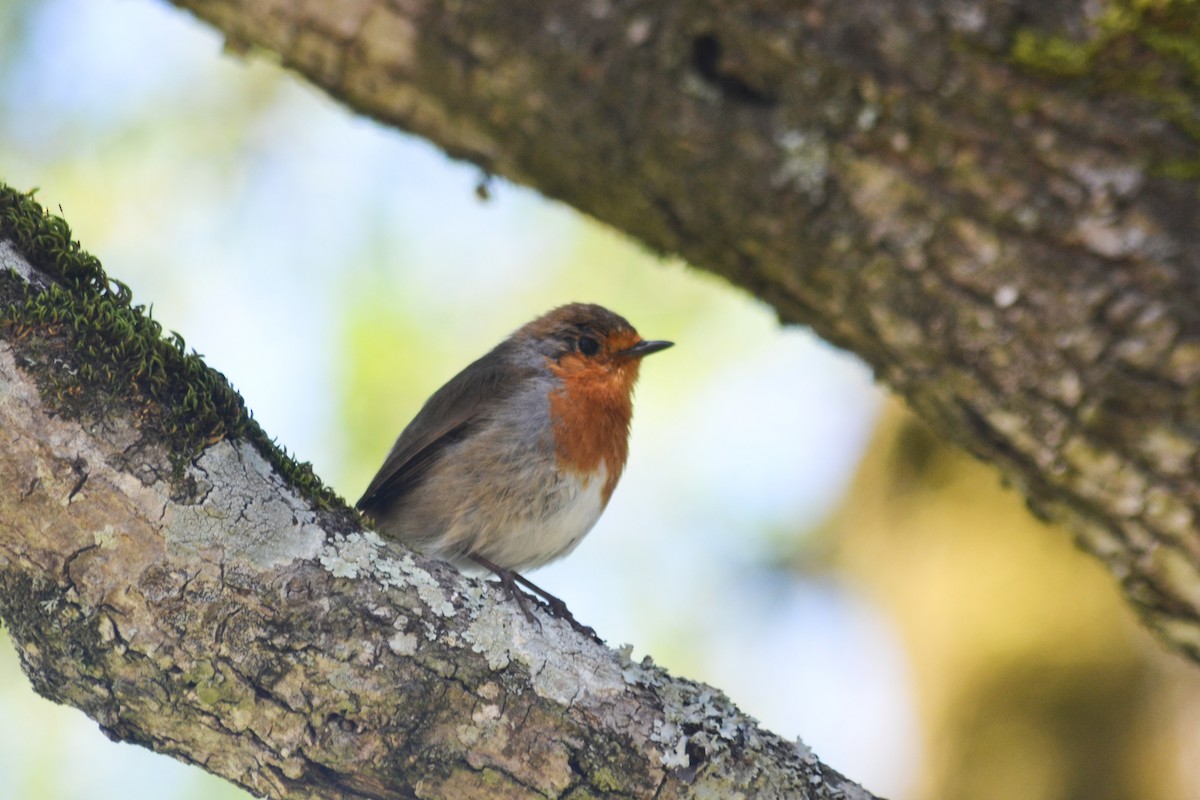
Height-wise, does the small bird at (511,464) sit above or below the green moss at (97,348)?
above

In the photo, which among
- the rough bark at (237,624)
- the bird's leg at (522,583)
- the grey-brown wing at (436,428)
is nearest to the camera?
the rough bark at (237,624)

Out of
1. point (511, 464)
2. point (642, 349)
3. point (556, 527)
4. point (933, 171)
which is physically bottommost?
point (933, 171)

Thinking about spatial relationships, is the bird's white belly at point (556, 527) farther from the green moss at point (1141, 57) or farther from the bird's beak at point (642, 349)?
the green moss at point (1141, 57)

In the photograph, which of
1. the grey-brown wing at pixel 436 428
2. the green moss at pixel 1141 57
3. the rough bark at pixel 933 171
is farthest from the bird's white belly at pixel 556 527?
the green moss at pixel 1141 57

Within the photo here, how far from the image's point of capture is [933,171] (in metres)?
1.79

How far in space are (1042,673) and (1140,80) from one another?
135 inches

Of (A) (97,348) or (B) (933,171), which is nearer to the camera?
(B) (933,171)

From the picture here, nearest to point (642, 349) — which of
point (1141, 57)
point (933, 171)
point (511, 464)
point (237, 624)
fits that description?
point (511, 464)

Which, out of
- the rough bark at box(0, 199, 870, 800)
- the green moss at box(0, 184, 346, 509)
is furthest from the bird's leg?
the green moss at box(0, 184, 346, 509)

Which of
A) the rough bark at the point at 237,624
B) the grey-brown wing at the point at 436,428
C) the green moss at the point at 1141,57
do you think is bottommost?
the rough bark at the point at 237,624

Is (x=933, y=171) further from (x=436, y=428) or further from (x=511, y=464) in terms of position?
(x=436, y=428)

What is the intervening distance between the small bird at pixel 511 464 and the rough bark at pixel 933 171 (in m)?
2.48

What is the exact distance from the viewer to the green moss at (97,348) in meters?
2.54

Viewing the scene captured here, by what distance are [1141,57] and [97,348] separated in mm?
2359
